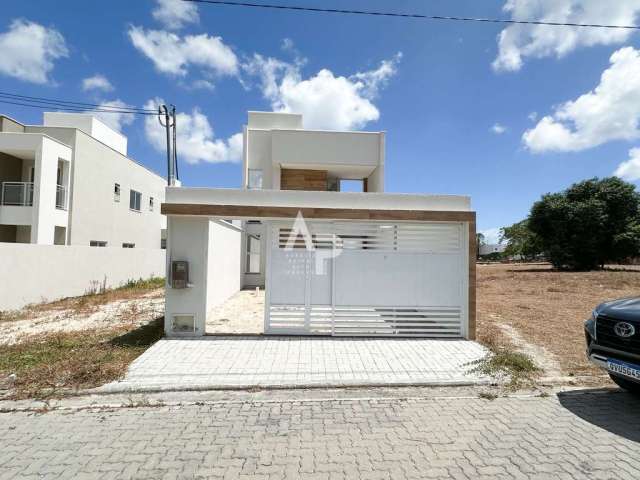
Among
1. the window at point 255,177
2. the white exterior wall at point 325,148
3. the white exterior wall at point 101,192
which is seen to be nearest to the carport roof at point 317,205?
the white exterior wall at point 325,148

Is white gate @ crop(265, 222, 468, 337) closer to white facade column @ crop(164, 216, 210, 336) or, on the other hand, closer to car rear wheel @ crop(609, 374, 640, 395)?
white facade column @ crop(164, 216, 210, 336)

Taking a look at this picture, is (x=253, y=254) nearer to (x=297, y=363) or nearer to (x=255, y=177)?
(x=255, y=177)

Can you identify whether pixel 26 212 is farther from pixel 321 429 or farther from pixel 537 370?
pixel 537 370

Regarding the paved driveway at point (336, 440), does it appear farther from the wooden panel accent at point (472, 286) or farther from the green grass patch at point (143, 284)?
the green grass patch at point (143, 284)

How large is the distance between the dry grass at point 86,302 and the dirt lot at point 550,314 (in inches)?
440

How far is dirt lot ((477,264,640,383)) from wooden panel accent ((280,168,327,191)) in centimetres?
834

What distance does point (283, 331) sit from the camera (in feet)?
23.6

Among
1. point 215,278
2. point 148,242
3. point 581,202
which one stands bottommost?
point 215,278

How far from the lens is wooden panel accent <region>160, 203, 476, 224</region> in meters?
6.80

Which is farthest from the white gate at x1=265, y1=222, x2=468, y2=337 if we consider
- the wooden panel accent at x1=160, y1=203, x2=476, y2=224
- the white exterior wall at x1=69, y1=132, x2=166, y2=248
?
the white exterior wall at x1=69, y1=132, x2=166, y2=248

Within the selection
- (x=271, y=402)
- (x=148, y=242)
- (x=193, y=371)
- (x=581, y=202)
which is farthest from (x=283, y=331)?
(x=581, y=202)

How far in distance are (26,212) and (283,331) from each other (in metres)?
13.4

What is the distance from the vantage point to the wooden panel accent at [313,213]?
22.3ft

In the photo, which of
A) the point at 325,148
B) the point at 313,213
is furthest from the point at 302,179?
the point at 313,213
